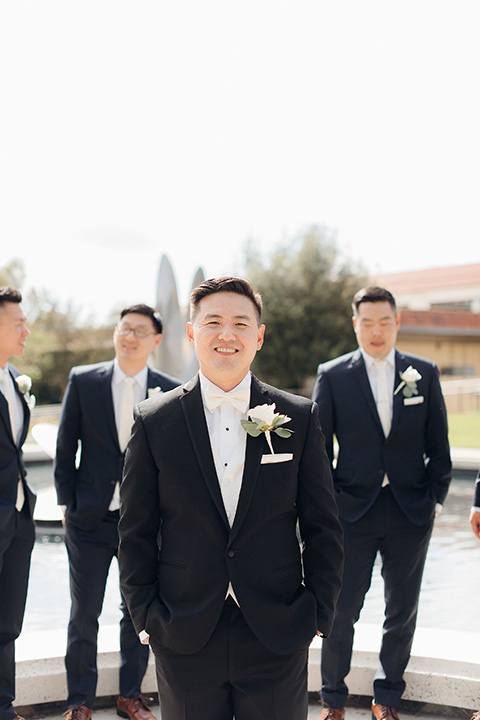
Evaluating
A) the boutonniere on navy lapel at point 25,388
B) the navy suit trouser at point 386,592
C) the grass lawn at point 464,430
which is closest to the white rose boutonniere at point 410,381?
the navy suit trouser at point 386,592

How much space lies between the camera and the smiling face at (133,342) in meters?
3.38

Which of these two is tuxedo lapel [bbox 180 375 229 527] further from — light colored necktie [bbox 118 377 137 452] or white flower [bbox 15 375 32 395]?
white flower [bbox 15 375 32 395]

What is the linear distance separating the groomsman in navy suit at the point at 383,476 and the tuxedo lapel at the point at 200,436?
51.8 inches

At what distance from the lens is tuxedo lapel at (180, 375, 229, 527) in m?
1.88

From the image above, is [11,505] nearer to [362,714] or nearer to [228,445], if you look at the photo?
[228,445]

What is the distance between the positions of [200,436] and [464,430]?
1610cm

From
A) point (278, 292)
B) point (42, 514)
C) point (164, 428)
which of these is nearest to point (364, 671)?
point (164, 428)

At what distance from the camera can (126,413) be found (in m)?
3.34

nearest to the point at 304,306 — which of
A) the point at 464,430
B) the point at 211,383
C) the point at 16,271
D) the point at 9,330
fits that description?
the point at 464,430

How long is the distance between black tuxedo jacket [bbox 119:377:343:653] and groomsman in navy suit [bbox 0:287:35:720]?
121 cm

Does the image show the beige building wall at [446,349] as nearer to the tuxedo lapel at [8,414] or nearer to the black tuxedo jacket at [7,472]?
the tuxedo lapel at [8,414]

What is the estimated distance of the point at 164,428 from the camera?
1966 mm

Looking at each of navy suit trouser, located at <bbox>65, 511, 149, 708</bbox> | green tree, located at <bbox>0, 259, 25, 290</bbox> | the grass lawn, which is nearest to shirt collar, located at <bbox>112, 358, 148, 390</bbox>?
navy suit trouser, located at <bbox>65, 511, 149, 708</bbox>

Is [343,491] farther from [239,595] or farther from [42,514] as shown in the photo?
[42,514]
